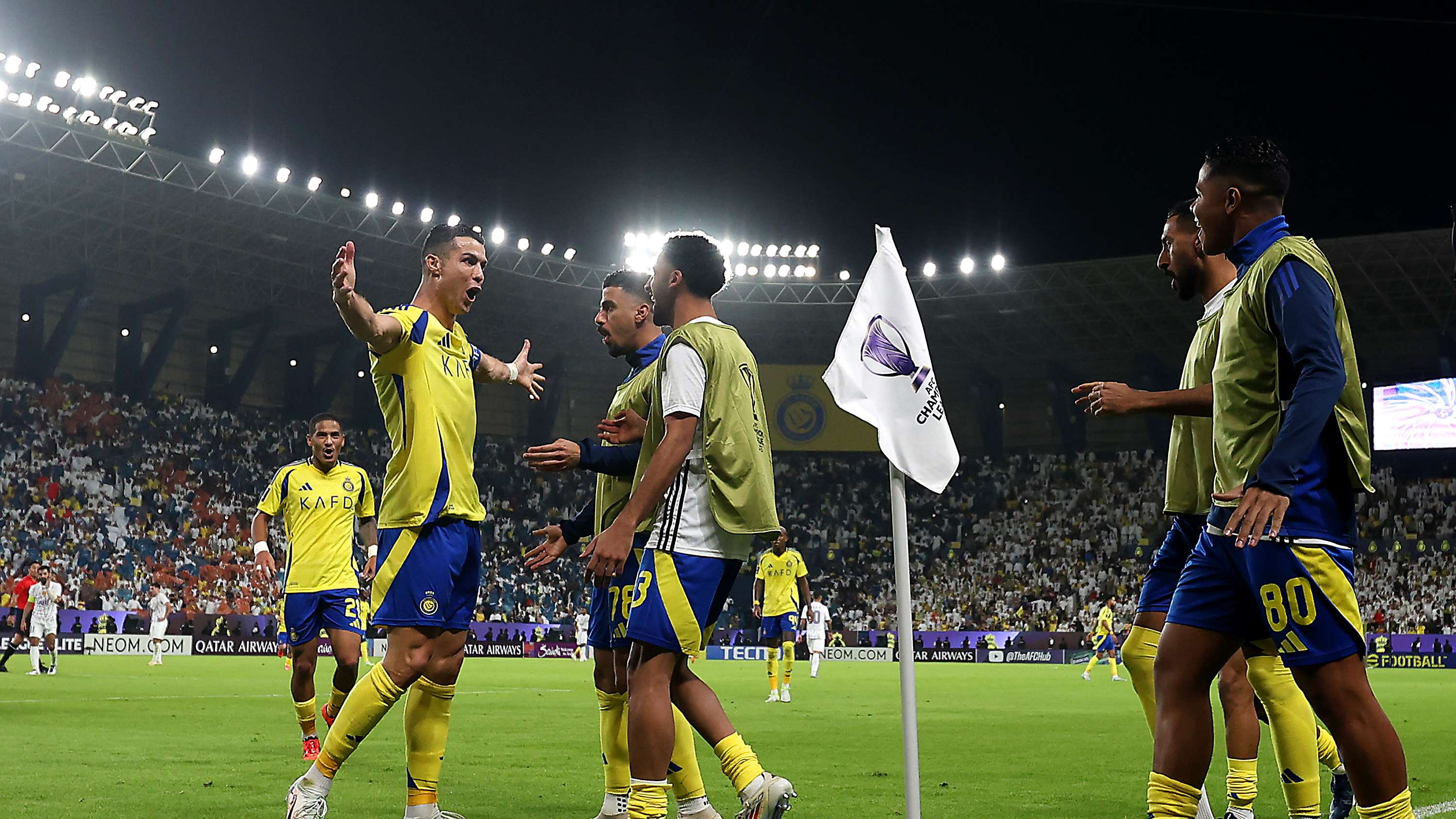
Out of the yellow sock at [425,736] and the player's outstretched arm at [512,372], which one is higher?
the player's outstretched arm at [512,372]

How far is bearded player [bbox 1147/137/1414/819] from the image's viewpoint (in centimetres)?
361

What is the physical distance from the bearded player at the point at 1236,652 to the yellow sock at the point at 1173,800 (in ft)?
3.27

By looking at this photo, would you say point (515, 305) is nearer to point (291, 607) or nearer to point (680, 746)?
point (291, 607)

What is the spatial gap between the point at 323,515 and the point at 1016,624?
3375cm

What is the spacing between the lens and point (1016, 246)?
127ft

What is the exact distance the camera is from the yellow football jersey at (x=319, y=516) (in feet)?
31.6

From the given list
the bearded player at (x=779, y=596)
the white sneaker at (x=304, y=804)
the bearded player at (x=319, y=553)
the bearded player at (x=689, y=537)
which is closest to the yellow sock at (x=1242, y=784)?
the bearded player at (x=689, y=537)

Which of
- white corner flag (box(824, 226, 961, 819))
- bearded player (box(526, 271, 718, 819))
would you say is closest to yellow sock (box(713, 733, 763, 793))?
bearded player (box(526, 271, 718, 819))

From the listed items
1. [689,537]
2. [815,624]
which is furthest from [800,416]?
[689,537]

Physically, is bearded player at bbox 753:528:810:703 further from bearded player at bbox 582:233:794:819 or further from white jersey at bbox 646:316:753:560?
white jersey at bbox 646:316:753:560

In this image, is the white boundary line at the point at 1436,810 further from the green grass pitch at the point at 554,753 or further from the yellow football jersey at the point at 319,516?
the yellow football jersey at the point at 319,516

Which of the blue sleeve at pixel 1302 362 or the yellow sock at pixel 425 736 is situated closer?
the blue sleeve at pixel 1302 362

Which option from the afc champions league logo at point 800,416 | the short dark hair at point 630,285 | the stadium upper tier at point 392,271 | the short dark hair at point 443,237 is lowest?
the short dark hair at point 630,285

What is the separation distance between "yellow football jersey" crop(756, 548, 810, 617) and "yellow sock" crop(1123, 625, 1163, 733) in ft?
41.2
